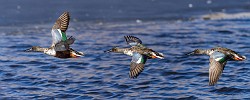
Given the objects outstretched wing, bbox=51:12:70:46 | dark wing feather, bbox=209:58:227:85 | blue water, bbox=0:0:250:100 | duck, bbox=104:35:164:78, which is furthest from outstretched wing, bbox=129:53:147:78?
blue water, bbox=0:0:250:100

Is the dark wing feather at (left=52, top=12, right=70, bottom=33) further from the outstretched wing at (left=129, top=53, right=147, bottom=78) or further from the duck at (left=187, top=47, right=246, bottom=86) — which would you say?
the duck at (left=187, top=47, right=246, bottom=86)

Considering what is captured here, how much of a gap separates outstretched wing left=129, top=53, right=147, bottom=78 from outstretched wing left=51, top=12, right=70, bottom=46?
1.23 m

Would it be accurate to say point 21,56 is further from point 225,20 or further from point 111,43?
point 225,20

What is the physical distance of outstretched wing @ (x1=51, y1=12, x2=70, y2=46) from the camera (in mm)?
10141

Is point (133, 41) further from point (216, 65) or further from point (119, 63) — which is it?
point (119, 63)

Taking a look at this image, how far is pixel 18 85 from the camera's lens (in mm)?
12719

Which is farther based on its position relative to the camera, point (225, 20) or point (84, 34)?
point (225, 20)

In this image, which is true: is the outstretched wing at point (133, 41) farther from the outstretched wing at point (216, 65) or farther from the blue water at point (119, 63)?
the outstretched wing at point (216, 65)

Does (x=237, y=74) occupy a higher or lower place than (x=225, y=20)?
lower

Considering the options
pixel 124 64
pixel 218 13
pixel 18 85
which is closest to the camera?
pixel 18 85

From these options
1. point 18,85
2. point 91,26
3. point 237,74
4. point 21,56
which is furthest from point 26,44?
point 237,74

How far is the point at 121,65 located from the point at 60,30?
14.9ft

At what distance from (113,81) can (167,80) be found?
3.84ft

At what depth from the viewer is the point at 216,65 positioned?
9.86 meters
